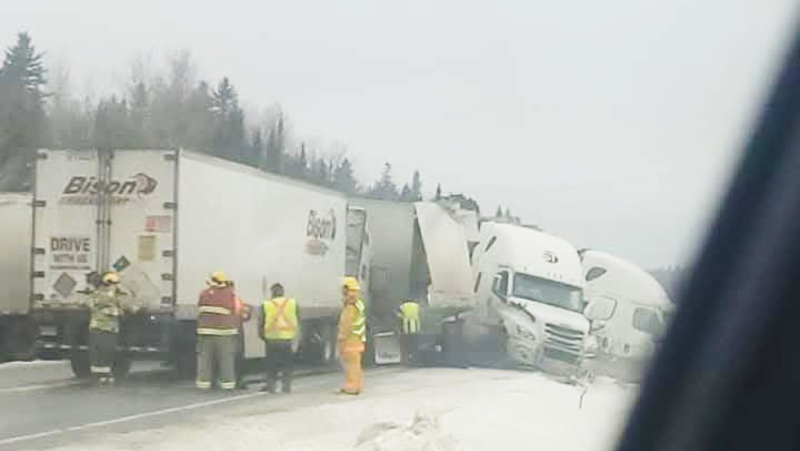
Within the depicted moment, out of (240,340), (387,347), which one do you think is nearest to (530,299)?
(387,347)

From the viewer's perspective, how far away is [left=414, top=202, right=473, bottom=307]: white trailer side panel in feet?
109

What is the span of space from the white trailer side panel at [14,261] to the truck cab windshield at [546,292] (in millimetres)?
10362

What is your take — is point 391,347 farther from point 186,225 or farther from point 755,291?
point 755,291

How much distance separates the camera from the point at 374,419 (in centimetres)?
1761

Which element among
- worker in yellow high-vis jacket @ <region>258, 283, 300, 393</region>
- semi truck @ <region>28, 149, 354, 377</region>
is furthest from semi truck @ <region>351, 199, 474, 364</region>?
worker in yellow high-vis jacket @ <region>258, 283, 300, 393</region>

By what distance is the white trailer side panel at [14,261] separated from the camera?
29.0 m

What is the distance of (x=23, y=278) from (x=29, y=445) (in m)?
13.9

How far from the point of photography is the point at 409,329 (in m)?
32.1

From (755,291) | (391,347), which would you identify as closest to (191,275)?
(391,347)

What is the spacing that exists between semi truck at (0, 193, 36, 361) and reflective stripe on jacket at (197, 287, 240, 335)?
819 centimetres

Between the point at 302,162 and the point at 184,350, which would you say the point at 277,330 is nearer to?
the point at 184,350

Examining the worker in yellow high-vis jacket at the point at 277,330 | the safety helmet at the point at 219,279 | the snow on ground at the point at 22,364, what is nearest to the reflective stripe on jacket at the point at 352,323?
the worker in yellow high-vis jacket at the point at 277,330

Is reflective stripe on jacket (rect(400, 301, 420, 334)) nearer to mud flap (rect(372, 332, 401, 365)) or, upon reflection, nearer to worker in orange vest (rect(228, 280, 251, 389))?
mud flap (rect(372, 332, 401, 365))

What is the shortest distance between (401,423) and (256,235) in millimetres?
10925
